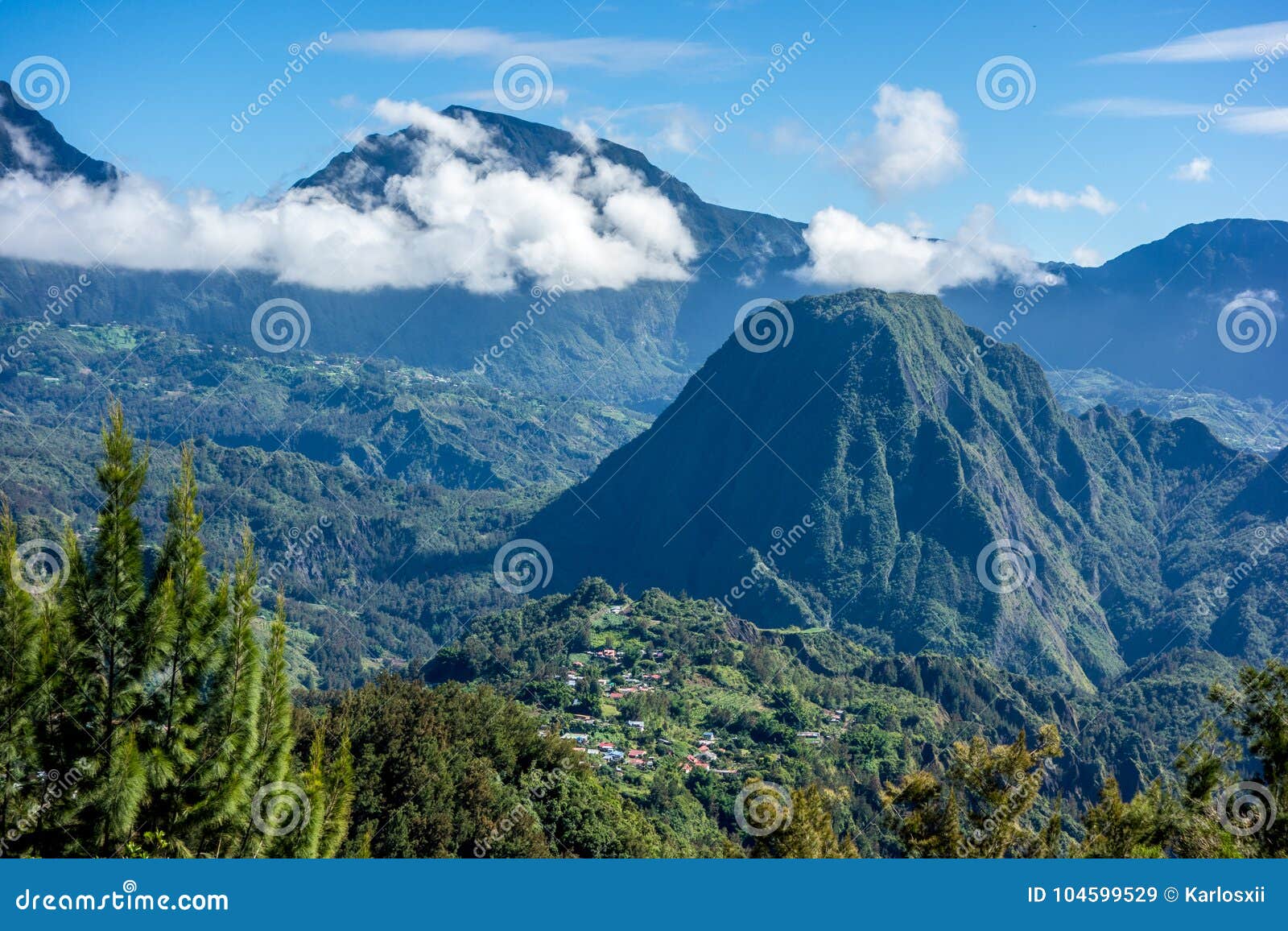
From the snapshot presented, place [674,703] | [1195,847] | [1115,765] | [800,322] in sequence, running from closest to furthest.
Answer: [1195,847] < [674,703] < [1115,765] < [800,322]

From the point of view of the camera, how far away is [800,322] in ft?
572

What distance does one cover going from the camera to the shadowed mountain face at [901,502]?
145 metres

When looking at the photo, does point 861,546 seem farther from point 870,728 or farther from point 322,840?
point 322,840

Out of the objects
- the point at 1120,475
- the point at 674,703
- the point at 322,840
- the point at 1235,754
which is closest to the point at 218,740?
the point at 322,840

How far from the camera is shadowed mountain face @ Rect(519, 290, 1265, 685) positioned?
477 ft

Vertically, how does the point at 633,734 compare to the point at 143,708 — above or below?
below

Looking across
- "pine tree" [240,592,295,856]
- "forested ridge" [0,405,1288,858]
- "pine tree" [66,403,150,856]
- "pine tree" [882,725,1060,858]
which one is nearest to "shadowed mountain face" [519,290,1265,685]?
"forested ridge" [0,405,1288,858]

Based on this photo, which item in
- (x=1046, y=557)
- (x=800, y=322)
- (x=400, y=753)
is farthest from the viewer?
(x=800, y=322)

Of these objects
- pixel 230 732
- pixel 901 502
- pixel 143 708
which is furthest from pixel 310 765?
pixel 901 502

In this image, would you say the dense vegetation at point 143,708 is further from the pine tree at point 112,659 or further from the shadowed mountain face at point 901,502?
the shadowed mountain face at point 901,502

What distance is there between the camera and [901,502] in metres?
157

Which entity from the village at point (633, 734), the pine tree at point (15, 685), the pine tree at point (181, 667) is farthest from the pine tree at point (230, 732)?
the village at point (633, 734)

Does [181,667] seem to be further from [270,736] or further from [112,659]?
[270,736]

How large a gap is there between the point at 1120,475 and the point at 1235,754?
7483 inches
